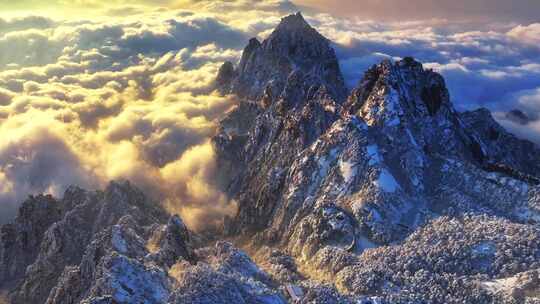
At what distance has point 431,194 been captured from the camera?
14175cm

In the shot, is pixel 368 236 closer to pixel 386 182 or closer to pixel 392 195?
pixel 392 195

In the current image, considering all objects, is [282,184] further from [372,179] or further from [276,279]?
[276,279]

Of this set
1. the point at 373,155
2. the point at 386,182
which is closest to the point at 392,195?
the point at 386,182

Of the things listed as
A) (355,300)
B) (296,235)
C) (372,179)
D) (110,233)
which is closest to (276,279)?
(355,300)

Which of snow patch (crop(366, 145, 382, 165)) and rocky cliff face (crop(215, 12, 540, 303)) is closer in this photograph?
rocky cliff face (crop(215, 12, 540, 303))

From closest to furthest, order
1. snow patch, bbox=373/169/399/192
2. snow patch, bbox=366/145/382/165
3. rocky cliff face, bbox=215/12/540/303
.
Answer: rocky cliff face, bbox=215/12/540/303, snow patch, bbox=373/169/399/192, snow patch, bbox=366/145/382/165

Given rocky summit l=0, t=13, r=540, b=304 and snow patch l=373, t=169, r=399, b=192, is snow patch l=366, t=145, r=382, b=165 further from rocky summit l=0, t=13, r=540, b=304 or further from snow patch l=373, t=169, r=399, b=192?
snow patch l=373, t=169, r=399, b=192

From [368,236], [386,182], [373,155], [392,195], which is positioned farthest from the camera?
[373,155]

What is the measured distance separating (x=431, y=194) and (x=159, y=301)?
77725 millimetres

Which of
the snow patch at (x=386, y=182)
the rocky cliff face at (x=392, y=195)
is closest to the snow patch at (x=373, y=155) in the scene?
the rocky cliff face at (x=392, y=195)

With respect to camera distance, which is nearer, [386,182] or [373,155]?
[386,182]

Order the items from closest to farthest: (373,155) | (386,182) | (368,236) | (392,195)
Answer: (368,236) → (392,195) → (386,182) → (373,155)

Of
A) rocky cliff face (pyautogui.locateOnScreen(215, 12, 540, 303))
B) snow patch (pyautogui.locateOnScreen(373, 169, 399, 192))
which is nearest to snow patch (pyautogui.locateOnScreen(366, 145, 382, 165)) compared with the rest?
rocky cliff face (pyautogui.locateOnScreen(215, 12, 540, 303))

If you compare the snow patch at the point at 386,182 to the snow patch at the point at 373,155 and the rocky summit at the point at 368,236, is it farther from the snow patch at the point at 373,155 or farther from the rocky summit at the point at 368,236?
the snow patch at the point at 373,155
